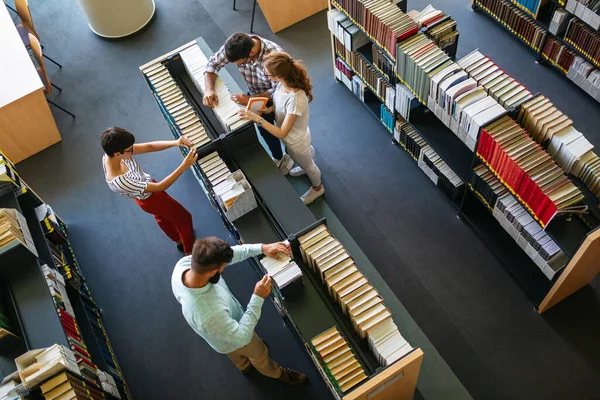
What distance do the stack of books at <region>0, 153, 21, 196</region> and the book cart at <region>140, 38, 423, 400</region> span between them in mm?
1383

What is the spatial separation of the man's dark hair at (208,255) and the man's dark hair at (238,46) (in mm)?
1638

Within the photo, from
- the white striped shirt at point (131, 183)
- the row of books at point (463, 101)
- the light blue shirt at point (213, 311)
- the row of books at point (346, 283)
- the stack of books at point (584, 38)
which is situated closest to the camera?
the light blue shirt at point (213, 311)

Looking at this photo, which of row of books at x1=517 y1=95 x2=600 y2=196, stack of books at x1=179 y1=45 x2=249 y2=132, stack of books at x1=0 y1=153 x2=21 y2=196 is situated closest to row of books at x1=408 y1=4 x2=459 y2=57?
row of books at x1=517 y1=95 x2=600 y2=196

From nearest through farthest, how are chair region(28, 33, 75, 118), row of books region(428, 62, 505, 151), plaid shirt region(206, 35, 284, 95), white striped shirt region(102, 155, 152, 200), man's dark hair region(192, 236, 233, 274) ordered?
man's dark hair region(192, 236, 233, 274)
white striped shirt region(102, 155, 152, 200)
row of books region(428, 62, 505, 151)
plaid shirt region(206, 35, 284, 95)
chair region(28, 33, 75, 118)

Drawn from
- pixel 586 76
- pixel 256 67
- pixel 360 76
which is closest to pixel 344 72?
pixel 360 76

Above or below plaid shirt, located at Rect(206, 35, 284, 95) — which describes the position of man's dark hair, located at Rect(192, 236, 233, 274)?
below

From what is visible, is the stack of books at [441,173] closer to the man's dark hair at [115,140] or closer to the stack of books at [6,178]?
the man's dark hair at [115,140]

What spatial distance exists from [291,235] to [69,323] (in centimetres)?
186

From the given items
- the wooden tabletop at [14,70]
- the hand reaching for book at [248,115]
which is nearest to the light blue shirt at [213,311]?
the hand reaching for book at [248,115]

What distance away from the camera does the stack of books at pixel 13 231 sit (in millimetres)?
3795

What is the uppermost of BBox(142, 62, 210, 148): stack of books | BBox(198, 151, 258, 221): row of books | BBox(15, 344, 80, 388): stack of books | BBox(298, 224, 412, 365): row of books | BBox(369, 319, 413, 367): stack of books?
BBox(142, 62, 210, 148): stack of books

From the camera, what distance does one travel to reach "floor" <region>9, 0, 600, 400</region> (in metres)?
4.30

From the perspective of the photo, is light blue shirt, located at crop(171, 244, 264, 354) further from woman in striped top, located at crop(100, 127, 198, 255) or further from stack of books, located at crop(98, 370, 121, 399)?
stack of books, located at crop(98, 370, 121, 399)

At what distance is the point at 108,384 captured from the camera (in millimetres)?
3920
